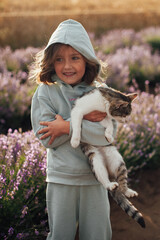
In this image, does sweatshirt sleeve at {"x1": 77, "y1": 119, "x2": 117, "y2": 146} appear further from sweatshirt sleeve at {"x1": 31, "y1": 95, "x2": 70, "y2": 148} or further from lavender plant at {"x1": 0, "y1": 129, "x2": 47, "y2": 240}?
lavender plant at {"x1": 0, "y1": 129, "x2": 47, "y2": 240}

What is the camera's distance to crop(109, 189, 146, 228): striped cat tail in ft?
6.03

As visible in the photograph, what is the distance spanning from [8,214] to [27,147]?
0.68 meters

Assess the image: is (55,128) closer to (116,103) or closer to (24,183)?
(116,103)

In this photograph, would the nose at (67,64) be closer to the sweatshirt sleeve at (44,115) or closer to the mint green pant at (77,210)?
the sweatshirt sleeve at (44,115)

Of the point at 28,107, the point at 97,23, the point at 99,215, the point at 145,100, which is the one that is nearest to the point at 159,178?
the point at 145,100

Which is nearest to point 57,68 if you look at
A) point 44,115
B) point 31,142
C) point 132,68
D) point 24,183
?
point 44,115

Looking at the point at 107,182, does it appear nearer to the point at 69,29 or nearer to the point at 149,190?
the point at 69,29

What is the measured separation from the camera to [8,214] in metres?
2.34

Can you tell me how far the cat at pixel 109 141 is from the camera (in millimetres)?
1878

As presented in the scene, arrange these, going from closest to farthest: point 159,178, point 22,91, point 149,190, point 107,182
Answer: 1. point 107,182
2. point 149,190
3. point 159,178
4. point 22,91

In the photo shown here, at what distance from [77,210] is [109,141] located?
0.60 meters

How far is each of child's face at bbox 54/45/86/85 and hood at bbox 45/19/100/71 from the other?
6 centimetres

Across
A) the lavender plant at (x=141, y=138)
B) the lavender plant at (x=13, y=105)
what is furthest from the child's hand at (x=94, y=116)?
the lavender plant at (x=13, y=105)

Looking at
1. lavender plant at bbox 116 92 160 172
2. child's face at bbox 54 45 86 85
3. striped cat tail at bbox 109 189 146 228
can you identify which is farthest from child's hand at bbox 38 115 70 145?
lavender plant at bbox 116 92 160 172
